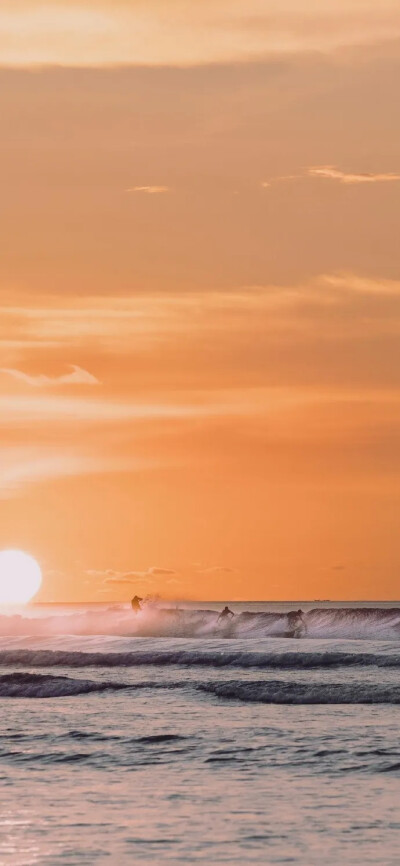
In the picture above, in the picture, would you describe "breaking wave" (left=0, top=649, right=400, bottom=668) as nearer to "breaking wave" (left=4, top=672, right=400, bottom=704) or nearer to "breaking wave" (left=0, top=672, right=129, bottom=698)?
"breaking wave" (left=4, top=672, right=400, bottom=704)

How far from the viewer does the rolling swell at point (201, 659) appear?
58.1 metres

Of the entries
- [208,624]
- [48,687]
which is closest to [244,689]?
[48,687]

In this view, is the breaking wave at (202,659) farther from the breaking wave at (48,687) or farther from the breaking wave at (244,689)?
the breaking wave at (48,687)

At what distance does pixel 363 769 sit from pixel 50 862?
9.40m

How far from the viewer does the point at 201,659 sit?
61344 millimetres

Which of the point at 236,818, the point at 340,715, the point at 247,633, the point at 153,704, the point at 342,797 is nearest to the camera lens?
the point at 236,818

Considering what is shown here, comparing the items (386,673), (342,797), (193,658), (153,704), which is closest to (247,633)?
(193,658)

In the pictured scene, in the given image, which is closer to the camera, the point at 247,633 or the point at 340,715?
the point at 340,715

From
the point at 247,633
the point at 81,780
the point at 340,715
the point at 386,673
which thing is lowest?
the point at 81,780

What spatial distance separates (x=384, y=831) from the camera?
20.5 m

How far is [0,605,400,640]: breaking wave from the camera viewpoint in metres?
94.7

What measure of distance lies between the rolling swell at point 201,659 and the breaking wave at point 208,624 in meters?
29.5

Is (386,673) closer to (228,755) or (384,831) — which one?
(228,755)

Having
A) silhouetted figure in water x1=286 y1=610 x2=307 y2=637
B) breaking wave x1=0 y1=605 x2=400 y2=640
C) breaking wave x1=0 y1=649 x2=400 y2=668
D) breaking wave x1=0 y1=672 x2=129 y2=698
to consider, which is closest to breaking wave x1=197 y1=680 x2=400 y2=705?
breaking wave x1=0 y1=672 x2=129 y2=698
